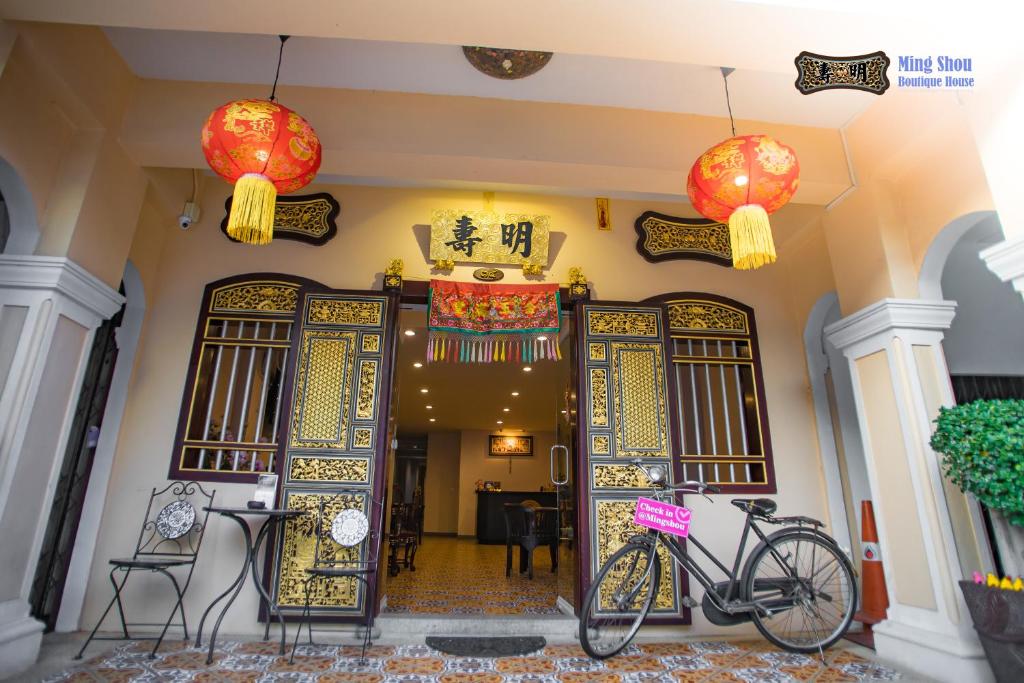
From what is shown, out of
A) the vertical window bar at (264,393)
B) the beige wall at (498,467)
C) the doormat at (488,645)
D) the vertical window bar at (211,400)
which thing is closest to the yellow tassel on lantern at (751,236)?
the doormat at (488,645)

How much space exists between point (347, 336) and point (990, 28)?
3837 millimetres

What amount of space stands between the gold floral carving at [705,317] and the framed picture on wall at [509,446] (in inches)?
326

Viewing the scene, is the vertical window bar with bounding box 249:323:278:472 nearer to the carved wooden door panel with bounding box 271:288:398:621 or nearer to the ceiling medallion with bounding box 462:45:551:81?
the carved wooden door panel with bounding box 271:288:398:621

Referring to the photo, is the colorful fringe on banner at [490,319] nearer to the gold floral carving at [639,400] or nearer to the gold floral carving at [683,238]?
the gold floral carving at [639,400]

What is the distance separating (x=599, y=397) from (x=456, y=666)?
6.30ft

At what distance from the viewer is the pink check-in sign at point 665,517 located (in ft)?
9.75

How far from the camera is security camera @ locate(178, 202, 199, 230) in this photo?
13.0 ft

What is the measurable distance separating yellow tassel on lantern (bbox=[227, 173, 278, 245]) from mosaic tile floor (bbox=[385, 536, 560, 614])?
112 inches

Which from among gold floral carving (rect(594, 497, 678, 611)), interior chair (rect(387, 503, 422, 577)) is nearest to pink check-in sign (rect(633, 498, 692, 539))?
gold floral carving (rect(594, 497, 678, 611))

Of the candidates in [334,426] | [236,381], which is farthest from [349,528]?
[236,381]

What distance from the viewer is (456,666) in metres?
2.87

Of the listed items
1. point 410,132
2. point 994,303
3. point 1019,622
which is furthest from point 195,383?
point 994,303

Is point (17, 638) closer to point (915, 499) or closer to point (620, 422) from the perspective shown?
point (620, 422)

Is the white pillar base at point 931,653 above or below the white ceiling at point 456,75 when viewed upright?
below
